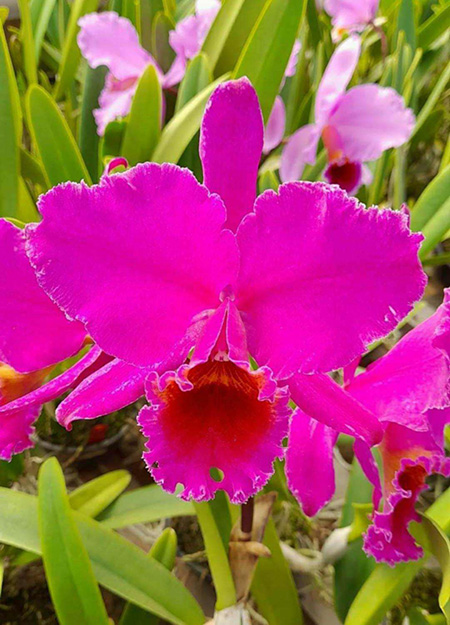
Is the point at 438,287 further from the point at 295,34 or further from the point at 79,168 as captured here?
the point at 79,168

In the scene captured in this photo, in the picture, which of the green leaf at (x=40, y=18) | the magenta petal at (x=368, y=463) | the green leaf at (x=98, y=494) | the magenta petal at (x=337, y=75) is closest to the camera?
the magenta petal at (x=368, y=463)

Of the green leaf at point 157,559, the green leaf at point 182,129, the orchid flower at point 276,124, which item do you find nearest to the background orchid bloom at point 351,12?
the orchid flower at point 276,124

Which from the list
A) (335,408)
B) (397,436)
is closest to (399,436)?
(397,436)

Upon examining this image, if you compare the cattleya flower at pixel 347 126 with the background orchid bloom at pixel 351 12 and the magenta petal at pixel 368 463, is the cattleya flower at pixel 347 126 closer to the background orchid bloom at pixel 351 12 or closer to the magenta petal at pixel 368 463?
the background orchid bloom at pixel 351 12

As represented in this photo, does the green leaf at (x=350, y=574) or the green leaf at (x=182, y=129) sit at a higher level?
the green leaf at (x=182, y=129)

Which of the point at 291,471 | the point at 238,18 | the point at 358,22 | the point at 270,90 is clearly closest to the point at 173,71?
the point at 238,18
